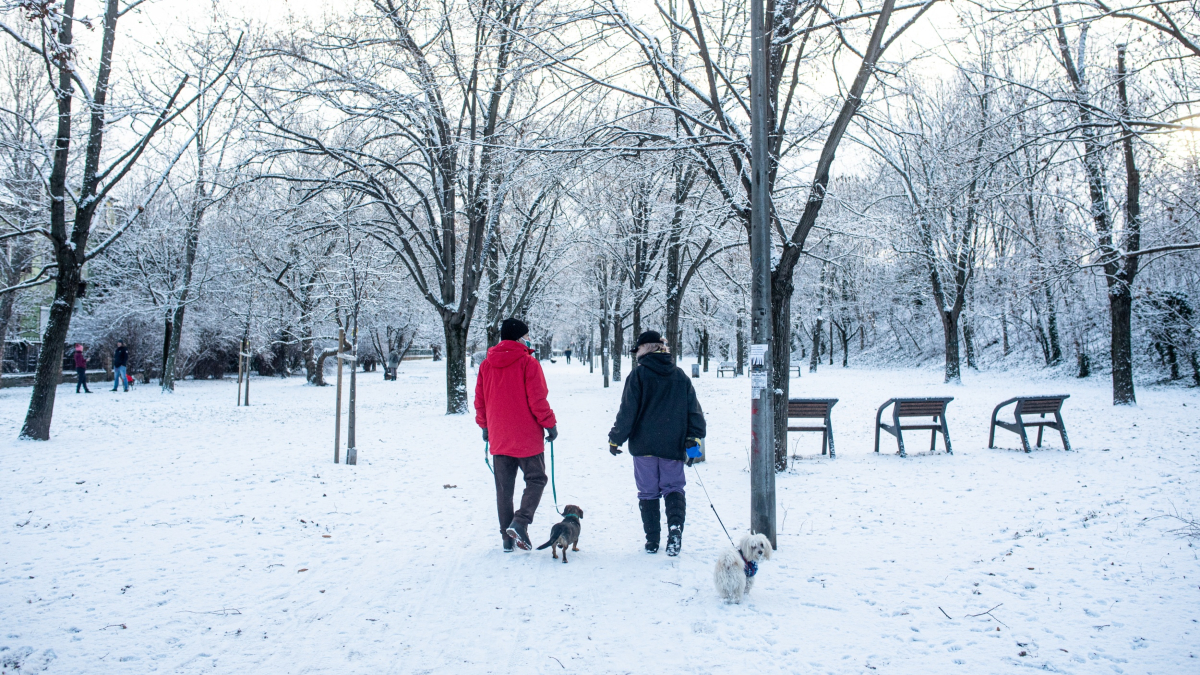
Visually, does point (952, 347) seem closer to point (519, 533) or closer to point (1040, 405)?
point (1040, 405)

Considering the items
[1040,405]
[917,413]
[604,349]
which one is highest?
[604,349]

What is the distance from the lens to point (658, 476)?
4.94 meters

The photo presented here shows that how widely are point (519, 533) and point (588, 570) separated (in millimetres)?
662

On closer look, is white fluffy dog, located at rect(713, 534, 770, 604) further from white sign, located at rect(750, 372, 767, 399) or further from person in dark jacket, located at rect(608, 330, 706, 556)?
white sign, located at rect(750, 372, 767, 399)

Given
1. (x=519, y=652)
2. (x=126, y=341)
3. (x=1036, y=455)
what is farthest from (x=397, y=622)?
(x=126, y=341)

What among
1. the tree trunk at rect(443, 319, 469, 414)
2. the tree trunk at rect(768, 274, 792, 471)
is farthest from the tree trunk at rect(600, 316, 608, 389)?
the tree trunk at rect(768, 274, 792, 471)

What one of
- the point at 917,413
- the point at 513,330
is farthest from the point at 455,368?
the point at 513,330

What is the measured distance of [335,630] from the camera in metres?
3.70

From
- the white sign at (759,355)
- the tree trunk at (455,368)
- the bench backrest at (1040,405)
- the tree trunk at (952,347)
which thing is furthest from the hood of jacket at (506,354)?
the tree trunk at (952,347)

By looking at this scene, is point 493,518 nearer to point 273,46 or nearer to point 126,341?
point 273,46

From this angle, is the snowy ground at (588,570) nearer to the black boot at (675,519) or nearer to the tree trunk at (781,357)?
the black boot at (675,519)


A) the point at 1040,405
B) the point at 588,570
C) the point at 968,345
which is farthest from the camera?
the point at 968,345

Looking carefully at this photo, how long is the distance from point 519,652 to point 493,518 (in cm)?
295

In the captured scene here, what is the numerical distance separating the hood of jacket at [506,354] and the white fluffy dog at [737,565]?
213 centimetres
